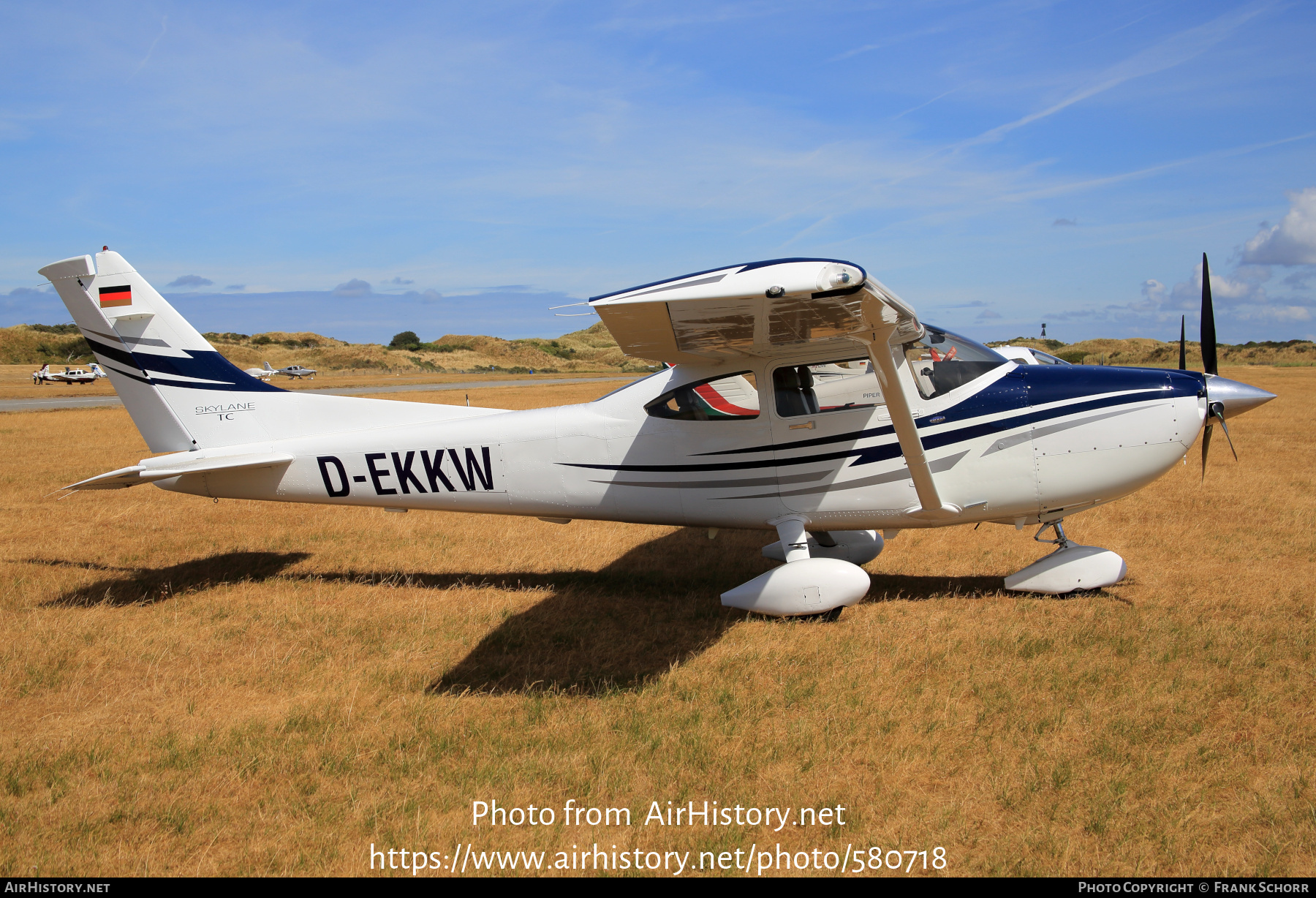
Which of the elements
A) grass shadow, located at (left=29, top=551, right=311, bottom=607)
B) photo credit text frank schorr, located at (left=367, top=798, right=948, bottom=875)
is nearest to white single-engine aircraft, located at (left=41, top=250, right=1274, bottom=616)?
grass shadow, located at (left=29, top=551, right=311, bottom=607)

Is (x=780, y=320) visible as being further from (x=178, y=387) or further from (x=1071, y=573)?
(x=178, y=387)

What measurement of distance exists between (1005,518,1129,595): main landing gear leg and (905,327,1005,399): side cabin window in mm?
1518

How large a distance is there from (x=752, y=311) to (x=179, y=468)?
5.74 metres

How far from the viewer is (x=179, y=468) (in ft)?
23.8

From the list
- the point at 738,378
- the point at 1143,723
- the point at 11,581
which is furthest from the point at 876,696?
the point at 11,581

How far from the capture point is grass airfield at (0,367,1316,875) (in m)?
3.66

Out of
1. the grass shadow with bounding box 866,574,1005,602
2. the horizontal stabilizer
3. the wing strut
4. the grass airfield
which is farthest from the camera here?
the grass shadow with bounding box 866,574,1005,602

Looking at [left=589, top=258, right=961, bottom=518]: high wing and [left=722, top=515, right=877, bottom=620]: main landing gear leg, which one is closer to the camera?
[left=589, top=258, right=961, bottom=518]: high wing

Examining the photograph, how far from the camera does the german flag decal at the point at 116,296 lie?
7562 millimetres

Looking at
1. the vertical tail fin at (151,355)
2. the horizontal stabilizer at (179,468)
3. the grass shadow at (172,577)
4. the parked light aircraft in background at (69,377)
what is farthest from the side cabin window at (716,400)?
the parked light aircraft in background at (69,377)

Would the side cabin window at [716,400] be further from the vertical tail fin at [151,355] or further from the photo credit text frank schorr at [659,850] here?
the vertical tail fin at [151,355]

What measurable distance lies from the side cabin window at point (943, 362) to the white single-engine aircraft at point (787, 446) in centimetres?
2

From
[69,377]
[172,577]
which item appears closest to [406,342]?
[69,377]

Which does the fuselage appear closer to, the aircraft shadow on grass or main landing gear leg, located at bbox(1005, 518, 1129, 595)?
main landing gear leg, located at bbox(1005, 518, 1129, 595)
